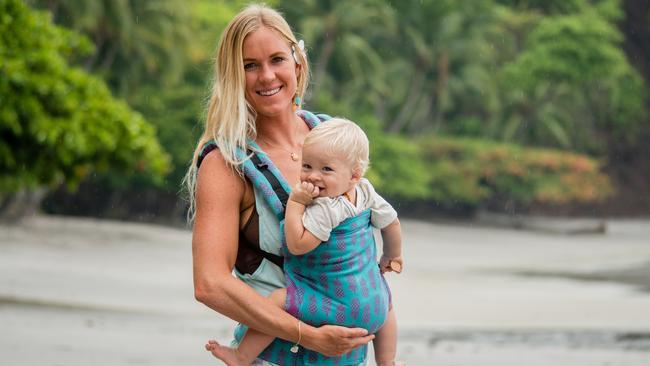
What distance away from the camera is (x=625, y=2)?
3009 inches

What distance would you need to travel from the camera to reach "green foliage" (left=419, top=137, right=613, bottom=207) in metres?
64.0

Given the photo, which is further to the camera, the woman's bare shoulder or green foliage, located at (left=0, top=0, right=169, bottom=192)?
green foliage, located at (left=0, top=0, right=169, bottom=192)

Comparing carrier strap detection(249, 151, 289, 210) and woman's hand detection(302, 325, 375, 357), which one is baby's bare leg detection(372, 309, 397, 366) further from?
carrier strap detection(249, 151, 289, 210)

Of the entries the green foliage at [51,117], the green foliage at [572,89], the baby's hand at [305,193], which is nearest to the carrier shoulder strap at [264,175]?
the baby's hand at [305,193]

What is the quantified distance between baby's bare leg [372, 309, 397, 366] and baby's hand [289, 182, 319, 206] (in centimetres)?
50

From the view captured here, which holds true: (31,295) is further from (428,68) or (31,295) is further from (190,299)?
(428,68)

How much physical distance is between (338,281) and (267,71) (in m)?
0.58

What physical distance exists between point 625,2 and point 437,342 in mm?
62228

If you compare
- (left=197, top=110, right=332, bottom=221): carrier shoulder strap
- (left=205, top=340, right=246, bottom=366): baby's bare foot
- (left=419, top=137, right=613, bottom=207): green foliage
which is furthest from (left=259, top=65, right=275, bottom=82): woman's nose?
(left=419, top=137, right=613, bottom=207): green foliage

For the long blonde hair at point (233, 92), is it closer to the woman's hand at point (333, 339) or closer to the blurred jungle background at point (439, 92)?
the woman's hand at point (333, 339)

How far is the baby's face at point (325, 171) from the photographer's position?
10.4 feet

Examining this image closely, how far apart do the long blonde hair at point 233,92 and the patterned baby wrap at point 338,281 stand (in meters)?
0.30

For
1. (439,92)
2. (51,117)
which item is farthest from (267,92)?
(439,92)

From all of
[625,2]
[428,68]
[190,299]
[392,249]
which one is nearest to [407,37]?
[428,68]
